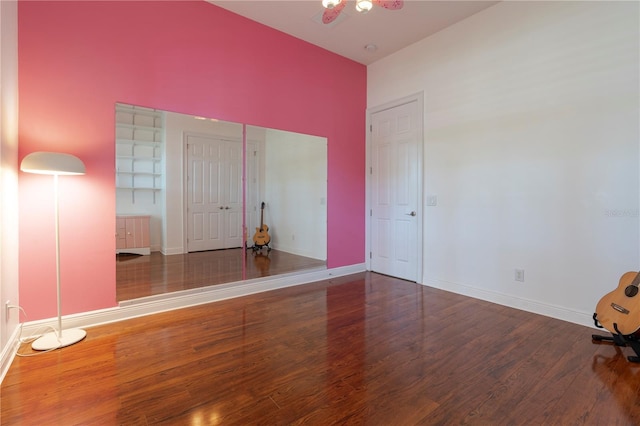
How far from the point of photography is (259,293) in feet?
12.1

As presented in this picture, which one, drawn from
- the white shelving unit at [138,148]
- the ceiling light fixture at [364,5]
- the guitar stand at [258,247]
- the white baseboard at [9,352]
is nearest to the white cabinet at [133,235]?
the white shelving unit at [138,148]

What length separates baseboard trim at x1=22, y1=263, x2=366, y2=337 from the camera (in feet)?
8.49

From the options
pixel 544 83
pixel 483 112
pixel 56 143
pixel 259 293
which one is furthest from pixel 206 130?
pixel 544 83

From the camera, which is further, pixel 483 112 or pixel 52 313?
pixel 483 112

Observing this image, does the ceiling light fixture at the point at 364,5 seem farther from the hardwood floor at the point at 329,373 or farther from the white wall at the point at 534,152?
the hardwood floor at the point at 329,373

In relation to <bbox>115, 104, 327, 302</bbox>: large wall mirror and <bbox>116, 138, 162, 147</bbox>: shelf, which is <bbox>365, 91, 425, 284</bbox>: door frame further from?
<bbox>116, 138, 162, 147</bbox>: shelf

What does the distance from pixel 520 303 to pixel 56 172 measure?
4.33 metres

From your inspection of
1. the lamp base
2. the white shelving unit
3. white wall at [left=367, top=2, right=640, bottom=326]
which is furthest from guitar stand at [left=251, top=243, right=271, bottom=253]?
white wall at [left=367, top=2, right=640, bottom=326]

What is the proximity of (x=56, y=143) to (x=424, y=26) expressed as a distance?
4.10 m

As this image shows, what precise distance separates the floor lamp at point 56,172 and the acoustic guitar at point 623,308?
4.17m

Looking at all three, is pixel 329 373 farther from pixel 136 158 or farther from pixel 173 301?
pixel 136 158

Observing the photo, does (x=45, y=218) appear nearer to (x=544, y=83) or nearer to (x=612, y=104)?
(x=544, y=83)

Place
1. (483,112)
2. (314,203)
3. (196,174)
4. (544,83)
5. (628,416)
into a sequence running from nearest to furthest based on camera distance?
(628,416) → (544,83) → (483,112) → (196,174) → (314,203)

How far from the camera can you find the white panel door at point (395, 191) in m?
4.13
